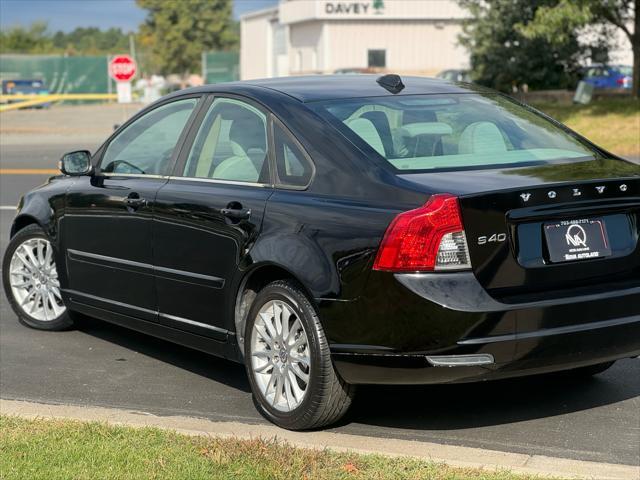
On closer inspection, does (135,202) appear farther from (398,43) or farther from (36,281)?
(398,43)

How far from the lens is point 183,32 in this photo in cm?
9831

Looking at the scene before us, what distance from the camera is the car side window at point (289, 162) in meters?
5.62

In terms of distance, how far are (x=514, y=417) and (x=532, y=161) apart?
1.28 m

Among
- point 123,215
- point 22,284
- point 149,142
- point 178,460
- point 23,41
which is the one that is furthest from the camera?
point 23,41

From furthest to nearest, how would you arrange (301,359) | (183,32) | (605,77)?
(183,32) < (605,77) < (301,359)

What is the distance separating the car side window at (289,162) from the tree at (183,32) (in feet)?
304

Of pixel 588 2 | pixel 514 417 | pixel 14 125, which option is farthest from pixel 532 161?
pixel 14 125

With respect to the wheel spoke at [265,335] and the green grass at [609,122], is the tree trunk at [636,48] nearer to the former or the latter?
the green grass at [609,122]

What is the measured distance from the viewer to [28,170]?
21672 millimetres

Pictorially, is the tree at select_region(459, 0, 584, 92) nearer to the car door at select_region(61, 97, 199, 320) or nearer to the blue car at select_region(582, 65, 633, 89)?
the blue car at select_region(582, 65, 633, 89)

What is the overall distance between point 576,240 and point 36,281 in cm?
399

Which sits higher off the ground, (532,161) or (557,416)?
(532,161)

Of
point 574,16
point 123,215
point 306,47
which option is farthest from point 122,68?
point 306,47

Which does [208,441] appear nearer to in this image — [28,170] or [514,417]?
[514,417]
